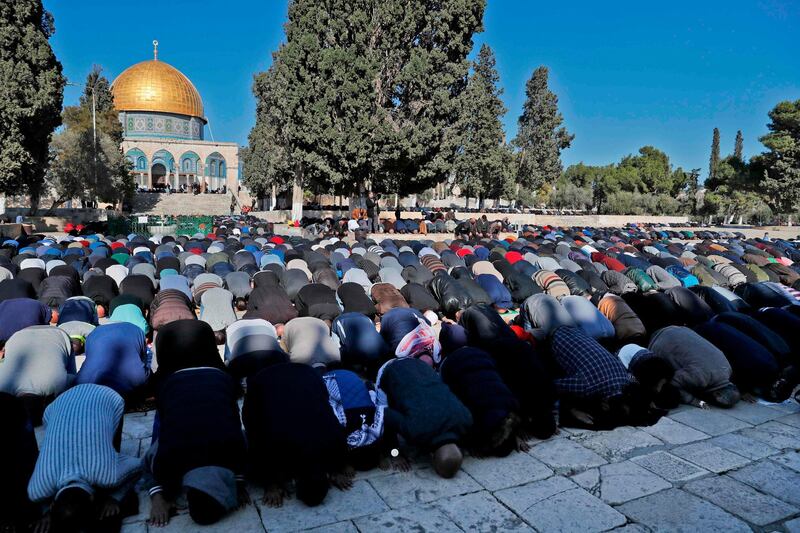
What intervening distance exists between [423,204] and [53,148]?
123 feet

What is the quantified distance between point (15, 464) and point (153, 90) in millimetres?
59865

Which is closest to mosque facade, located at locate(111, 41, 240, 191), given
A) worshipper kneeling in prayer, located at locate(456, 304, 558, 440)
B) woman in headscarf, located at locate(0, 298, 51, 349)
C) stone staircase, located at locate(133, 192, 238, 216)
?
stone staircase, located at locate(133, 192, 238, 216)

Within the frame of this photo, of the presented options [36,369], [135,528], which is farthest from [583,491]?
[36,369]

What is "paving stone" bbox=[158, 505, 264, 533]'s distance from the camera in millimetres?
3711

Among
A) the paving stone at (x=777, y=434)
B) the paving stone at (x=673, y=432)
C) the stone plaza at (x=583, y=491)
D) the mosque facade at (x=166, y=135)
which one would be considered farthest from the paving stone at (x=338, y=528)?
the mosque facade at (x=166, y=135)

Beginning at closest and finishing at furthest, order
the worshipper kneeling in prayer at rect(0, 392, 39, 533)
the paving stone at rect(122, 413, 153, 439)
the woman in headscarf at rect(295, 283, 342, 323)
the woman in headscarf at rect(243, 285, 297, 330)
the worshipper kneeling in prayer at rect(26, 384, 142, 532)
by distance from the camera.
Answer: the worshipper kneeling in prayer at rect(26, 384, 142, 532), the worshipper kneeling in prayer at rect(0, 392, 39, 533), the paving stone at rect(122, 413, 153, 439), the woman in headscarf at rect(243, 285, 297, 330), the woman in headscarf at rect(295, 283, 342, 323)

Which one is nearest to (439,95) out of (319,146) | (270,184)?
(319,146)

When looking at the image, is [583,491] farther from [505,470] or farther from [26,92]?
[26,92]

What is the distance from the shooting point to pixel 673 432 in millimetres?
5516

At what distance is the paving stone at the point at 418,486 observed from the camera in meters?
4.20

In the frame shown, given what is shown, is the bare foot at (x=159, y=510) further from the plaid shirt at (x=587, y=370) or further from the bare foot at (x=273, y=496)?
the plaid shirt at (x=587, y=370)

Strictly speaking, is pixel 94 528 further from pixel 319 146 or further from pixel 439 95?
pixel 439 95

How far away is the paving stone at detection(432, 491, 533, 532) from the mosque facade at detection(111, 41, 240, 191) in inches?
2169

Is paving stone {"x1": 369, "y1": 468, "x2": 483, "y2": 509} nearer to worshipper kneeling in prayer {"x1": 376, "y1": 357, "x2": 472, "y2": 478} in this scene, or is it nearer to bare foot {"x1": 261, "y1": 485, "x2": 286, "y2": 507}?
worshipper kneeling in prayer {"x1": 376, "y1": 357, "x2": 472, "y2": 478}
